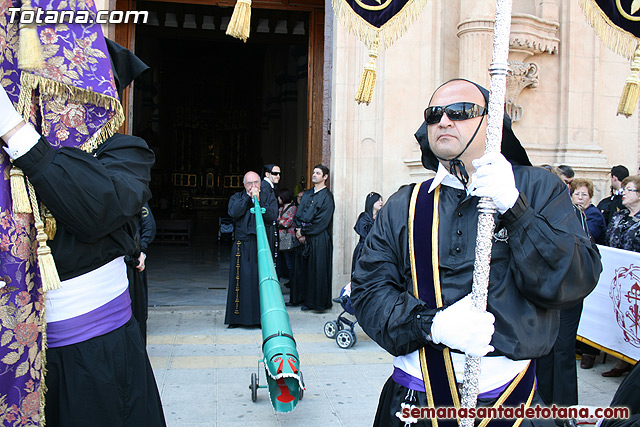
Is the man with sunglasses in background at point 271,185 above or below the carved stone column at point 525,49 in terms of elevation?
below

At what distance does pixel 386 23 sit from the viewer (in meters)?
3.88

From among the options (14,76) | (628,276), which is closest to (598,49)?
(628,276)

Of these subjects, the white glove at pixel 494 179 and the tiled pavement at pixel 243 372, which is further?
the tiled pavement at pixel 243 372

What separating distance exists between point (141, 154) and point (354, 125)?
5.87 m

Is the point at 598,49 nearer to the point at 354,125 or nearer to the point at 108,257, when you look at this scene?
the point at 354,125

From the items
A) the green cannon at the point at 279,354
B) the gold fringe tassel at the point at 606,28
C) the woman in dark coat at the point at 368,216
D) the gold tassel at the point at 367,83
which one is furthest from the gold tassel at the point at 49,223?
the woman in dark coat at the point at 368,216

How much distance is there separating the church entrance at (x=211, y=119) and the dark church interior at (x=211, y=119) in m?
0.04

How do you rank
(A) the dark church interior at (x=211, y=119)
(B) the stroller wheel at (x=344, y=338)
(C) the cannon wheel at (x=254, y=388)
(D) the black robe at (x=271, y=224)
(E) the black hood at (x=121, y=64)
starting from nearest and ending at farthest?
(E) the black hood at (x=121, y=64) < (C) the cannon wheel at (x=254, y=388) < (B) the stroller wheel at (x=344, y=338) < (D) the black robe at (x=271, y=224) < (A) the dark church interior at (x=211, y=119)

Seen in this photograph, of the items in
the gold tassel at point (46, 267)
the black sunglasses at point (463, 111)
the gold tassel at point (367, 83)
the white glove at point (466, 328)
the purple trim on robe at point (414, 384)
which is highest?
the gold tassel at point (367, 83)

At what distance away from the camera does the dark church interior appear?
863 inches

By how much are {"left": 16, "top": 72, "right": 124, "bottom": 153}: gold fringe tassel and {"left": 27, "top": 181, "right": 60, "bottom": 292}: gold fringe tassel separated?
0.29 m

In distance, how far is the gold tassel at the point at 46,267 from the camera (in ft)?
6.71

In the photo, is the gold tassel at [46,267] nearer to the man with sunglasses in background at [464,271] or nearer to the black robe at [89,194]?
the black robe at [89,194]

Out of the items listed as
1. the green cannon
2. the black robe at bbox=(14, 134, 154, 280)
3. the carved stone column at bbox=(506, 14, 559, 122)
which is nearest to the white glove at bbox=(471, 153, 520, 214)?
the black robe at bbox=(14, 134, 154, 280)
